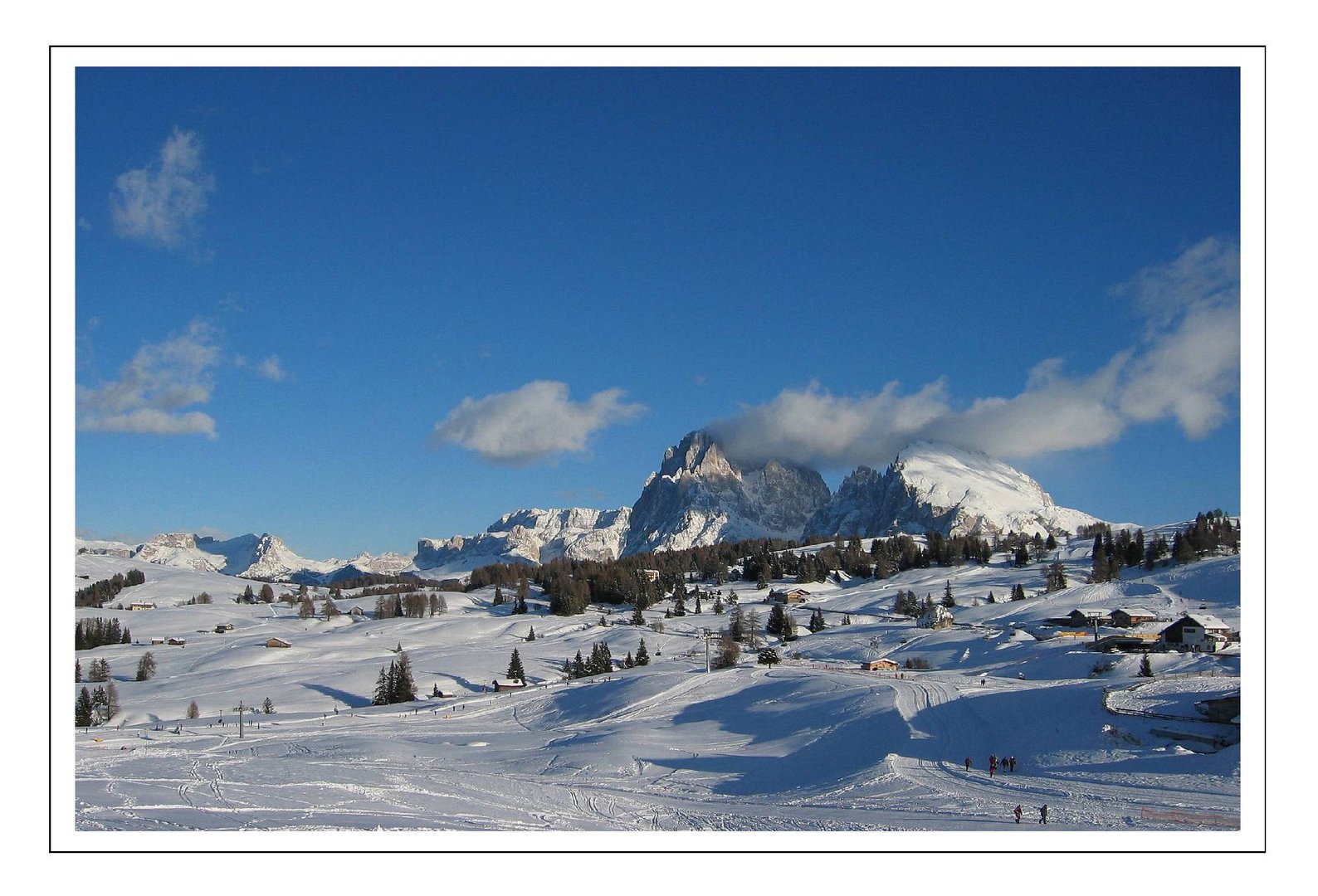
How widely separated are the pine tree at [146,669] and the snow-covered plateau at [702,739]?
1713mm

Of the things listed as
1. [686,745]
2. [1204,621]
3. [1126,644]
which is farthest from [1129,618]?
[686,745]

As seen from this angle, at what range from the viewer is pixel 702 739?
49.1 metres

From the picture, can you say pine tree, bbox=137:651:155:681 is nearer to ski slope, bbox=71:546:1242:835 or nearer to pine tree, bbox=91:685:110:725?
ski slope, bbox=71:546:1242:835

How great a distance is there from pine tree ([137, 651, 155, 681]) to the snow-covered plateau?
1.71m

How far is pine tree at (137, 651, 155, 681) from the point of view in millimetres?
87000

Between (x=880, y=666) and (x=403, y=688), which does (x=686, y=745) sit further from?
(x=403, y=688)

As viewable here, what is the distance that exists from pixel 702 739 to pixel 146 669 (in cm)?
6322

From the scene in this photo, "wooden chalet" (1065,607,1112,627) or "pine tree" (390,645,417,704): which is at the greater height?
"wooden chalet" (1065,607,1112,627)

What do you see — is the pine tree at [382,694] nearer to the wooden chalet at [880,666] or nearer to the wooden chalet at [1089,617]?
the wooden chalet at [880,666]

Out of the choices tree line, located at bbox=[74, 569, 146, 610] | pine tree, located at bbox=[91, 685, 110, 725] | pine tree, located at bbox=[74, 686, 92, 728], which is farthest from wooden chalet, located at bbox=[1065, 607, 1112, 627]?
tree line, located at bbox=[74, 569, 146, 610]

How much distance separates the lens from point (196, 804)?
102 ft
